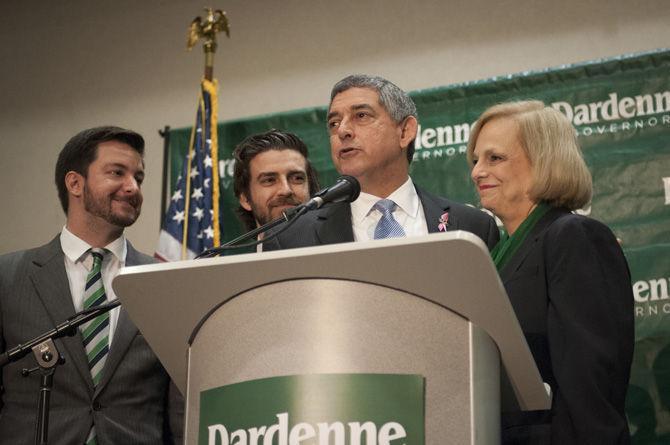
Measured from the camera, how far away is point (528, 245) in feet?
Answer: 8.14

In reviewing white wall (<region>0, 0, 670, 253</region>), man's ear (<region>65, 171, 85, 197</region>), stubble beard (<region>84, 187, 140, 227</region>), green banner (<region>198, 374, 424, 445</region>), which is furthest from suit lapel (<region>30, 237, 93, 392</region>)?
white wall (<region>0, 0, 670, 253</region>)

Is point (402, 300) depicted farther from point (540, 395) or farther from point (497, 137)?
point (497, 137)

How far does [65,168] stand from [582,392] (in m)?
2.58

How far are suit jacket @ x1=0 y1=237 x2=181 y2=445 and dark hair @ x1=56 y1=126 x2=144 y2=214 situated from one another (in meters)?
0.56

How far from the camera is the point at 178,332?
6.75 ft

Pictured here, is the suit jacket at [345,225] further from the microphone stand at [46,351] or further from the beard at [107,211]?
the microphone stand at [46,351]

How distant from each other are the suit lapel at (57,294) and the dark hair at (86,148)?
0.40 m

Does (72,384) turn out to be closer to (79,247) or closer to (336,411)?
(79,247)

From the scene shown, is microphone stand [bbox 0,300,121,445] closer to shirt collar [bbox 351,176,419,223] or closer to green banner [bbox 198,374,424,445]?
green banner [bbox 198,374,424,445]

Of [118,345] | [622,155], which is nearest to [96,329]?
[118,345]

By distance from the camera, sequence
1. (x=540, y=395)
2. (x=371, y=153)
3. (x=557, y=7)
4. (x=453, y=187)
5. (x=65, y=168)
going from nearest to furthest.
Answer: (x=540, y=395) → (x=371, y=153) → (x=65, y=168) → (x=453, y=187) → (x=557, y=7)

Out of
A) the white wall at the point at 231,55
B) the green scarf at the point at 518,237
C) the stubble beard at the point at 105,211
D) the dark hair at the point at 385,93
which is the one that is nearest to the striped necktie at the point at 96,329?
the stubble beard at the point at 105,211

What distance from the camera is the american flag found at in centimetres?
511

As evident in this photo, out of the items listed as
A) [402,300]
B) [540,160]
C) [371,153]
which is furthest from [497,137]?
[402,300]
